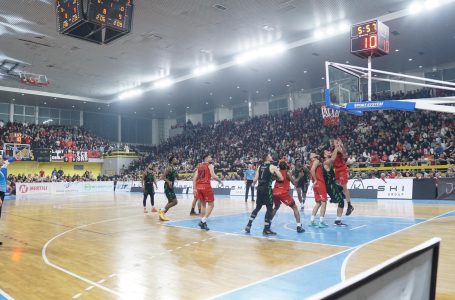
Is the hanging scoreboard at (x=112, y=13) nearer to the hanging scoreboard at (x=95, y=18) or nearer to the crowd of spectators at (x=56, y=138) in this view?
the hanging scoreboard at (x=95, y=18)

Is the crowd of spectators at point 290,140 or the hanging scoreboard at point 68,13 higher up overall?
the hanging scoreboard at point 68,13

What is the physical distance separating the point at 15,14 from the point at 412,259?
807 inches

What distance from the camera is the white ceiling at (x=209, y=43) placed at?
1714 centimetres

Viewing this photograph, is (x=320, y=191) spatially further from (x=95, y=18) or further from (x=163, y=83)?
(x=163, y=83)

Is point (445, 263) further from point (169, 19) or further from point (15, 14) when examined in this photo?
point (15, 14)

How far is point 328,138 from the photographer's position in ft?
88.2

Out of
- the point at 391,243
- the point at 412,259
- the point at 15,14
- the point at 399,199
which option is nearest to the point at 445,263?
the point at 391,243

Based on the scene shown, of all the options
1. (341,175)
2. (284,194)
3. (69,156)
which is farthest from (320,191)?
(69,156)

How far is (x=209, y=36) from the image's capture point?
67.8ft

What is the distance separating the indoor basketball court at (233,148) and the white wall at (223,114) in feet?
0.62

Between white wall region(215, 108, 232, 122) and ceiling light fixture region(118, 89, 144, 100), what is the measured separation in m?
11.0

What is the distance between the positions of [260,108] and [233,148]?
22.2 ft

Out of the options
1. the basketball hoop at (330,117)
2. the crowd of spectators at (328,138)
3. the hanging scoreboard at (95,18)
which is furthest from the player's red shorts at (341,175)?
the basketball hoop at (330,117)

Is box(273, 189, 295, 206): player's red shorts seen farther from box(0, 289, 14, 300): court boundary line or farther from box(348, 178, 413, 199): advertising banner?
box(348, 178, 413, 199): advertising banner
